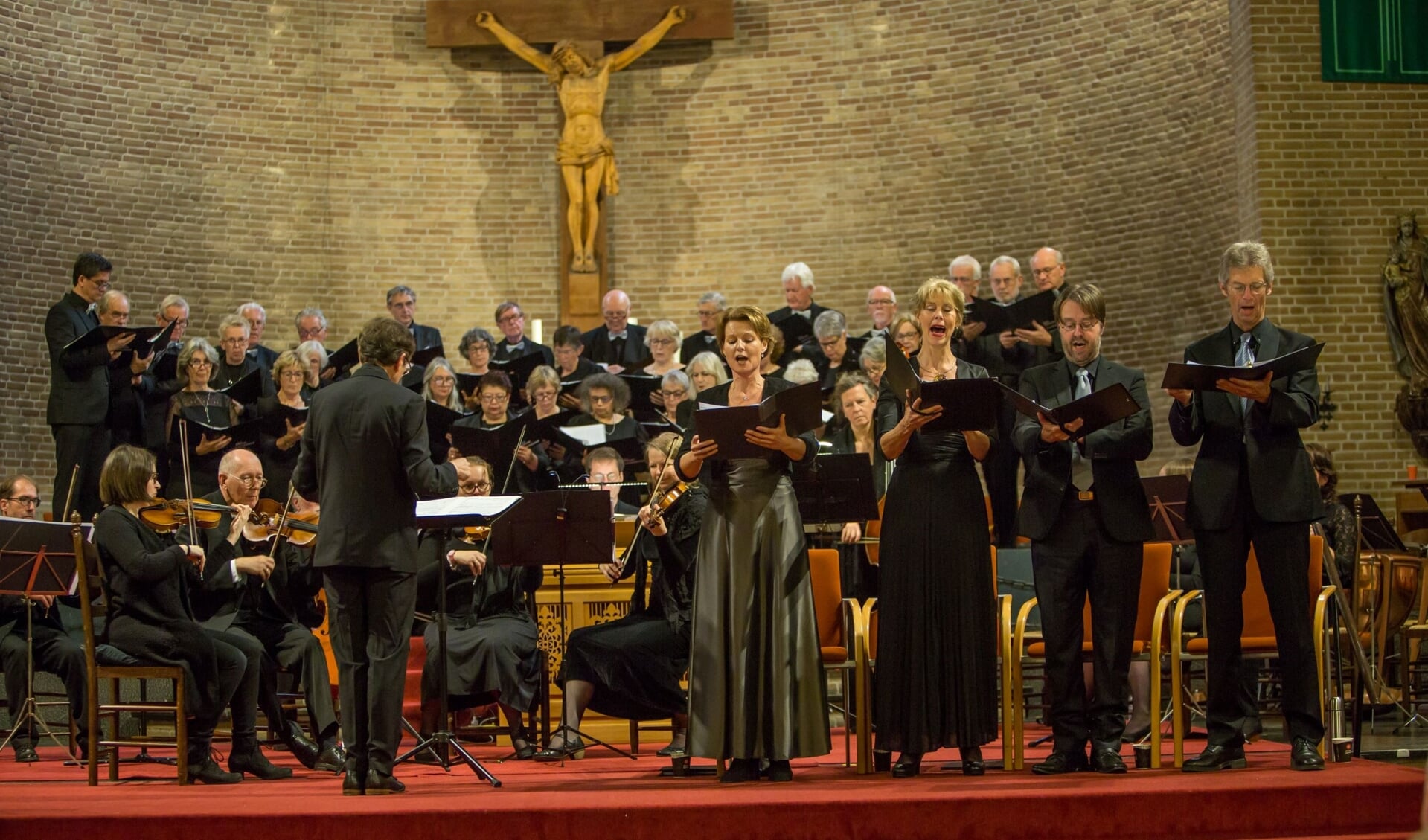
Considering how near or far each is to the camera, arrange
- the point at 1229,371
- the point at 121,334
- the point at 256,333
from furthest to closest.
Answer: the point at 256,333
the point at 121,334
the point at 1229,371

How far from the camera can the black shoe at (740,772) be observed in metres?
5.26

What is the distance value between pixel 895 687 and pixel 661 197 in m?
8.94

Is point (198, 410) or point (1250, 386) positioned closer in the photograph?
point (1250, 386)

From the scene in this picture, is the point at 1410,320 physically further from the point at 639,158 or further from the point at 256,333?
the point at 256,333

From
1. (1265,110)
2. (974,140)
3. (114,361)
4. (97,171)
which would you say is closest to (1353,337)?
(1265,110)

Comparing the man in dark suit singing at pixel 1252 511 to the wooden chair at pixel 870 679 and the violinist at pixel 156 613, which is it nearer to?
the wooden chair at pixel 870 679

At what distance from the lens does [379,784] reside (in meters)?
5.28

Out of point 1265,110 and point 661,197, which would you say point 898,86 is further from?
point 1265,110

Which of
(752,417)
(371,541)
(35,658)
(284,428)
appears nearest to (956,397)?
(752,417)

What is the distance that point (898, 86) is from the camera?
1312cm

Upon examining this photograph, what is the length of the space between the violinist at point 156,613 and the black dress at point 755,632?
205cm

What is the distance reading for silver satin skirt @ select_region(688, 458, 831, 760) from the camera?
5234mm

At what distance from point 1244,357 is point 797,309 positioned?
5.64 meters

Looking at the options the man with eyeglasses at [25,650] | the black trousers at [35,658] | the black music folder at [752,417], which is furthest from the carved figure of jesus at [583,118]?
the black music folder at [752,417]
